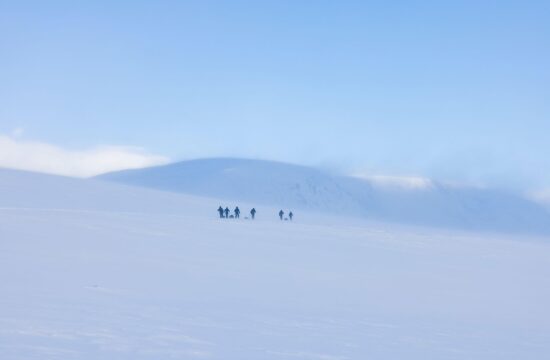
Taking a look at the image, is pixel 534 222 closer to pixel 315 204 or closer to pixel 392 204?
pixel 392 204

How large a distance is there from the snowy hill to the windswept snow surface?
261 ft

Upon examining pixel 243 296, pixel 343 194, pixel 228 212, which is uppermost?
pixel 343 194

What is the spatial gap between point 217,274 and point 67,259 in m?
3.22

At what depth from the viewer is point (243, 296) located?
12.1 meters

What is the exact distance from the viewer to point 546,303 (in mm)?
15859

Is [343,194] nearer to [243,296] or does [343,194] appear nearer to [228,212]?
[228,212]

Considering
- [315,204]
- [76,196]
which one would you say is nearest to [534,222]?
[315,204]

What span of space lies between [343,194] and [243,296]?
11197 centimetres

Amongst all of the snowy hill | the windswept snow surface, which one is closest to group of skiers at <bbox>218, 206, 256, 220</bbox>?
the windswept snow surface


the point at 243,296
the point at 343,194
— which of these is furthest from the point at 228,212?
the point at 343,194

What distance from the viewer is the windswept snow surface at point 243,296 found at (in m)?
7.98

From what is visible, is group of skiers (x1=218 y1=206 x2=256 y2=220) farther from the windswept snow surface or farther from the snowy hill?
the snowy hill

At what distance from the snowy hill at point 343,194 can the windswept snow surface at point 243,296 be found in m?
79.5

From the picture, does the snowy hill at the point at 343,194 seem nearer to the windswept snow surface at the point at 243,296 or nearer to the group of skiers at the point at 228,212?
the group of skiers at the point at 228,212
